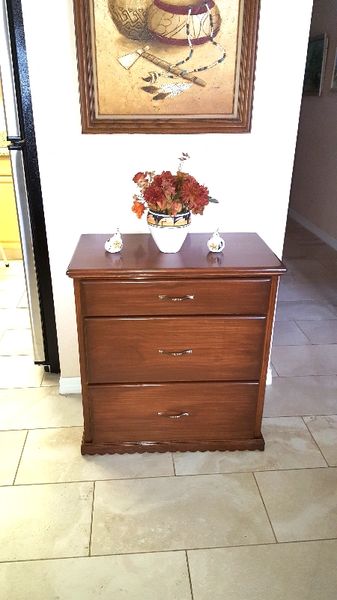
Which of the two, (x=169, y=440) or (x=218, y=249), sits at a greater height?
(x=218, y=249)

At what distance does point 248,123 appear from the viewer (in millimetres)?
2023

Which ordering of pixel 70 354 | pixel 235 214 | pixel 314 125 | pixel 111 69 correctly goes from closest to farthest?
pixel 111 69
pixel 235 214
pixel 70 354
pixel 314 125

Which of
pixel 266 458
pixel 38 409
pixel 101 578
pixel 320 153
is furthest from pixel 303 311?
pixel 320 153

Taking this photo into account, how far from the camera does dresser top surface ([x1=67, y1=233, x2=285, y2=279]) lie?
5.65ft

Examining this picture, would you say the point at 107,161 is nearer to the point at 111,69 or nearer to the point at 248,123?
the point at 111,69

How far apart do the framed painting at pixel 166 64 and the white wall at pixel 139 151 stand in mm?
57

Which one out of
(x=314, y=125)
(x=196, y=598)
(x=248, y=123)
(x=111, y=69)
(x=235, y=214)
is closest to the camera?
(x=196, y=598)

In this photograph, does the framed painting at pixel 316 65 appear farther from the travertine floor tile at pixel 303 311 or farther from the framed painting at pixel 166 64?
the framed painting at pixel 166 64

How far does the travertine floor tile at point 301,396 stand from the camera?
236 centimetres

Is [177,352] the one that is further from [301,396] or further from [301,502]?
[301,396]

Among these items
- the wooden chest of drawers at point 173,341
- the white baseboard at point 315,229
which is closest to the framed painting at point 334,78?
the white baseboard at point 315,229

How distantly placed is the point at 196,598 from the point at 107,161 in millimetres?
1685

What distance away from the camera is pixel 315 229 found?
5328 millimetres

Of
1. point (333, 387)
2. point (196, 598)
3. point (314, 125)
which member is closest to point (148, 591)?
point (196, 598)
